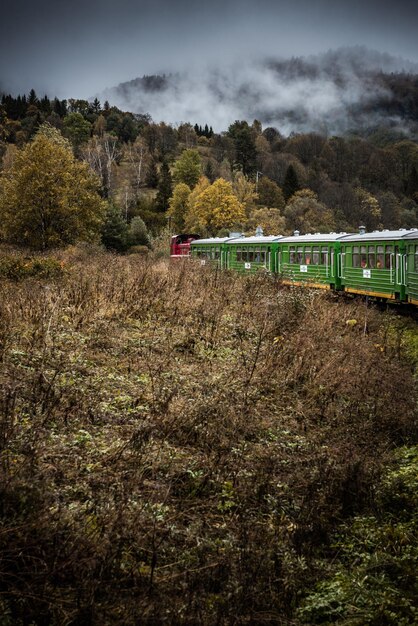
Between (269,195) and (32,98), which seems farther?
(32,98)

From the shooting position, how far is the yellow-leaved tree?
49.6 metres

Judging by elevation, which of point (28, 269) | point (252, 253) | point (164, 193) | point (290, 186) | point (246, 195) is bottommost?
point (28, 269)

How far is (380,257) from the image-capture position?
1750 centimetres

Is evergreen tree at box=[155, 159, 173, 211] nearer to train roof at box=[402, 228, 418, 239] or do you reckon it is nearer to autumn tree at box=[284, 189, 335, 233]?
autumn tree at box=[284, 189, 335, 233]

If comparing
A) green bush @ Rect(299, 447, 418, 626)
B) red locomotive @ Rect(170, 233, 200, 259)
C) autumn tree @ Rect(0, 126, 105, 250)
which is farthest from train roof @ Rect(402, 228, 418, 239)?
red locomotive @ Rect(170, 233, 200, 259)

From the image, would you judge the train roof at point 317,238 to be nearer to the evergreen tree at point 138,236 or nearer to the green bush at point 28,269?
the green bush at point 28,269

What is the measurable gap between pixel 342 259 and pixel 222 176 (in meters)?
61.4

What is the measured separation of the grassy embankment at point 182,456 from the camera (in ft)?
14.4

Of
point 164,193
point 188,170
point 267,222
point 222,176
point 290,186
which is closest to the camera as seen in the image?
point 267,222

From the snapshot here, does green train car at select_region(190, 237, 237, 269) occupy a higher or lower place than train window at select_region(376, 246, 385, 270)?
higher

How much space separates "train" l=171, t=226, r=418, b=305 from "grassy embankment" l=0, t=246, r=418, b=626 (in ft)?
13.3

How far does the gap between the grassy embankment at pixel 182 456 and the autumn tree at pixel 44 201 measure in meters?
Result: 18.4

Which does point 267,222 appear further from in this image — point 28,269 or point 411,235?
point 28,269

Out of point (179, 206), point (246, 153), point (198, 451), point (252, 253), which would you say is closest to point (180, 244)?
point (252, 253)
